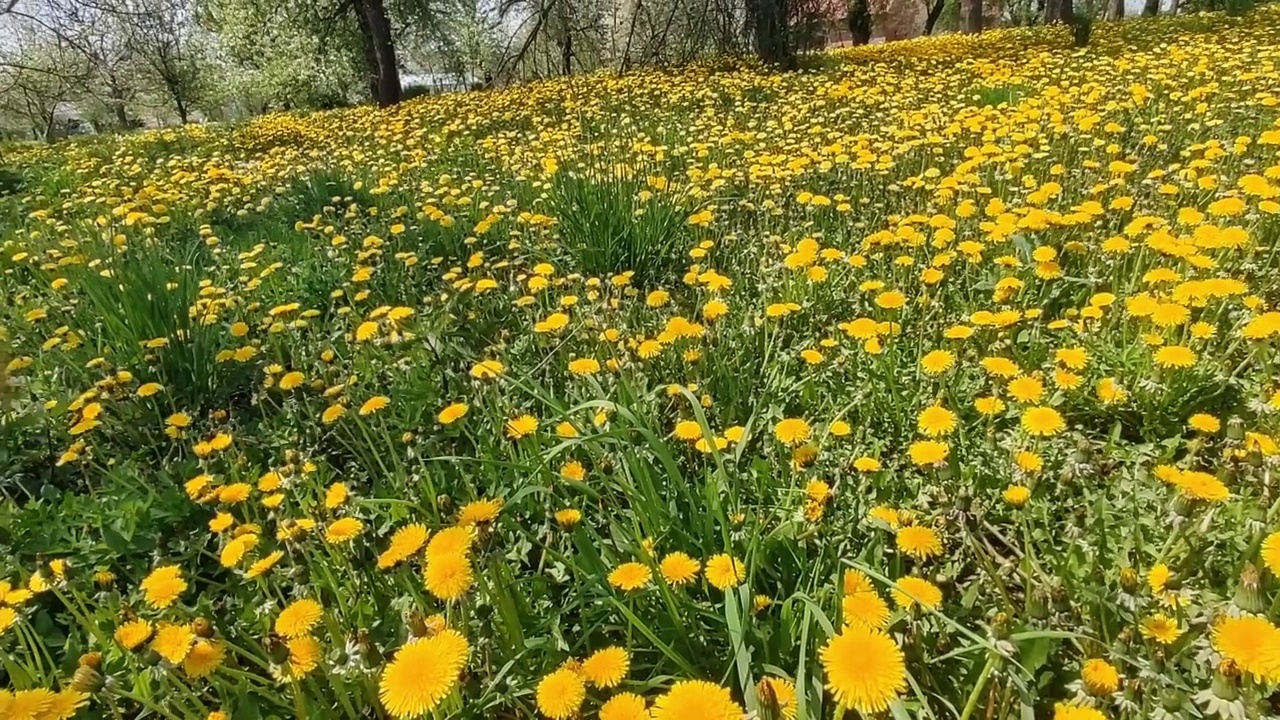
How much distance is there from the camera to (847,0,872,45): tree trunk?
671 inches

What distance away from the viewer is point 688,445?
1.77m

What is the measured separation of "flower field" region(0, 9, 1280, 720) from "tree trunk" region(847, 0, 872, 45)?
1435 centimetres

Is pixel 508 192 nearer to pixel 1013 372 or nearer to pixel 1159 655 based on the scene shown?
pixel 1013 372

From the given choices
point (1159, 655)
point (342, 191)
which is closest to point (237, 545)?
point (1159, 655)

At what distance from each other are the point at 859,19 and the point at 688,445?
1918 cm

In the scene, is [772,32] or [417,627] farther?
[772,32]

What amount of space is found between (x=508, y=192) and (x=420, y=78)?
2594 centimetres

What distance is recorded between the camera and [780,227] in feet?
10.8

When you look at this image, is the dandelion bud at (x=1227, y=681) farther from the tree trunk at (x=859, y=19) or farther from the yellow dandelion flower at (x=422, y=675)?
the tree trunk at (x=859, y=19)

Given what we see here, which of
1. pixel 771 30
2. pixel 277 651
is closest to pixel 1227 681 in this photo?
pixel 277 651

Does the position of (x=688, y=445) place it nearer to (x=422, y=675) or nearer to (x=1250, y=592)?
(x=422, y=675)

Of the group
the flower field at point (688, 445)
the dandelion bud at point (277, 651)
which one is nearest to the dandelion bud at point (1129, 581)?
the flower field at point (688, 445)

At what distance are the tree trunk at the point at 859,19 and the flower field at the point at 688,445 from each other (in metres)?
14.4

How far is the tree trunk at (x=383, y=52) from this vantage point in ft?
37.2
